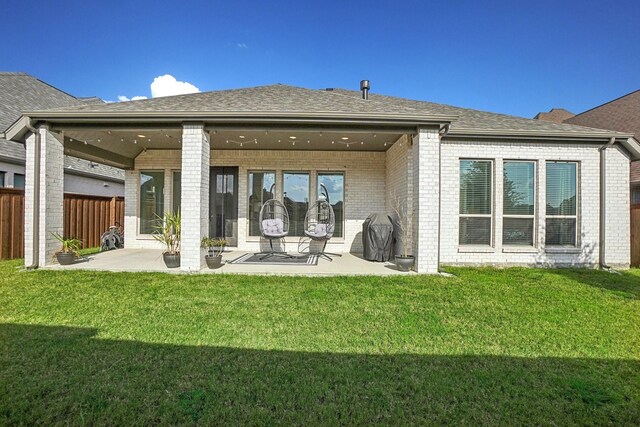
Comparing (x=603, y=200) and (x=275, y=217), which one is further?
(x=275, y=217)

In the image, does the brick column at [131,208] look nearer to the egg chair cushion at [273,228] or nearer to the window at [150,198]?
the window at [150,198]

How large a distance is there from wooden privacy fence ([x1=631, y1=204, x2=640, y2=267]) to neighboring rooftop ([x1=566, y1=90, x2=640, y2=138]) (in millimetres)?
5317

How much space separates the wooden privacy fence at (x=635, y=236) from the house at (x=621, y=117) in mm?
3616

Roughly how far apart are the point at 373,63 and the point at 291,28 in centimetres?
374

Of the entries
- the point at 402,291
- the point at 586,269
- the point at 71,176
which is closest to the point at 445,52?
the point at 586,269

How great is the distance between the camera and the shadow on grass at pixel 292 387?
1.73 meters

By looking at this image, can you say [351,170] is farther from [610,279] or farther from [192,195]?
[610,279]

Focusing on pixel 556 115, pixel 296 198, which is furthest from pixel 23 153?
pixel 556 115

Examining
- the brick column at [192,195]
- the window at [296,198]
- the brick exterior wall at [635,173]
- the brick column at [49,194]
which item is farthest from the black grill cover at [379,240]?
the brick exterior wall at [635,173]

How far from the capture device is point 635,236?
6.47m

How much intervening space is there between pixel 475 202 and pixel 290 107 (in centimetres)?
433

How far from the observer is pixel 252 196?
8.12 meters

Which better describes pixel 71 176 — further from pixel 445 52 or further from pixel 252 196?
pixel 445 52

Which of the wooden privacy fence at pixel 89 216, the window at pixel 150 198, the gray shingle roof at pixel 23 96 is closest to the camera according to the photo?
the wooden privacy fence at pixel 89 216
